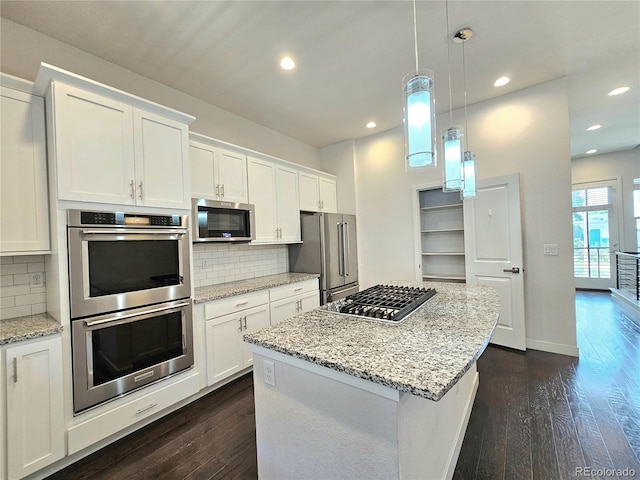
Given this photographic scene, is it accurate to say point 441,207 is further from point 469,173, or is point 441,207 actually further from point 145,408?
point 145,408

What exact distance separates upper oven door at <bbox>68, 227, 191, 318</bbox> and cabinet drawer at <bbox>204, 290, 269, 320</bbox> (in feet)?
0.87

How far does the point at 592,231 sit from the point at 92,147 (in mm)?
9038

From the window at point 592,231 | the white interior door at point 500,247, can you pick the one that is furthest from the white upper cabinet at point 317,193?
the window at point 592,231

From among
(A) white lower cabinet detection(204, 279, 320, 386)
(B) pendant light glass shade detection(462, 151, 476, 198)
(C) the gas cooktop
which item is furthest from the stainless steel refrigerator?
(B) pendant light glass shade detection(462, 151, 476, 198)

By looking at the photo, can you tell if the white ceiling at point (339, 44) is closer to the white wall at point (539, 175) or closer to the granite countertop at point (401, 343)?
the white wall at point (539, 175)

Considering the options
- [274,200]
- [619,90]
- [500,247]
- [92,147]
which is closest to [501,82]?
[619,90]

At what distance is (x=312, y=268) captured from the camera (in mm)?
3887

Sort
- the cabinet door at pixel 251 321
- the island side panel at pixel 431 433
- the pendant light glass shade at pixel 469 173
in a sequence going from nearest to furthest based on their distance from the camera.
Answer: the island side panel at pixel 431 433 → the pendant light glass shade at pixel 469 173 → the cabinet door at pixel 251 321

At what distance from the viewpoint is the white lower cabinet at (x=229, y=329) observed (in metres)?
2.48

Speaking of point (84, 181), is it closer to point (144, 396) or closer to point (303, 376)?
point (144, 396)

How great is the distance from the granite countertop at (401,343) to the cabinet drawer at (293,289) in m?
1.42

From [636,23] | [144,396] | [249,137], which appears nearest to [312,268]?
[249,137]

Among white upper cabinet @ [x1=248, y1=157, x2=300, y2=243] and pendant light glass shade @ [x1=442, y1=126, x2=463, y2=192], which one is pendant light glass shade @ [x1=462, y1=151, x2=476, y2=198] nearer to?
pendant light glass shade @ [x1=442, y1=126, x2=463, y2=192]

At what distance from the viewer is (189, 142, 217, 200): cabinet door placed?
2691mm
